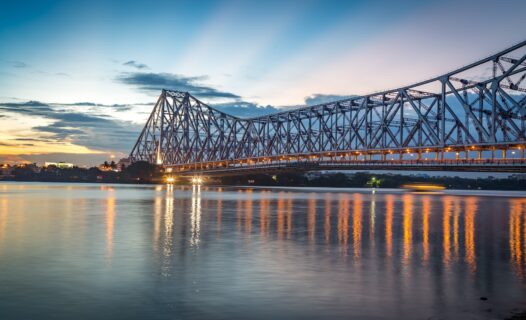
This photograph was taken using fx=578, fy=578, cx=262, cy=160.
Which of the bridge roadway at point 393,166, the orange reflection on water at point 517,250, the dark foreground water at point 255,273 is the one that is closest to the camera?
the dark foreground water at point 255,273

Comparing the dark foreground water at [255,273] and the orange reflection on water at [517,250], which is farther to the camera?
A: the orange reflection on water at [517,250]

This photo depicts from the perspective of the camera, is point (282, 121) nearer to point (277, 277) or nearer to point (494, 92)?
point (494, 92)

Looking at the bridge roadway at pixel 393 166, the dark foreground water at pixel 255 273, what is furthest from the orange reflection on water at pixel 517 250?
the bridge roadway at pixel 393 166

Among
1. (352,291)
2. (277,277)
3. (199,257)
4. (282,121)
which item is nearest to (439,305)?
(352,291)

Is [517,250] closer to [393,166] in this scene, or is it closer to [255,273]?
[255,273]

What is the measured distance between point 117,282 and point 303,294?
395cm

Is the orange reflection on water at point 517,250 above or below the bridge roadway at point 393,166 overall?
below

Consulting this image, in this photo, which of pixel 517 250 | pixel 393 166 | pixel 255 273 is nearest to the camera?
pixel 255 273

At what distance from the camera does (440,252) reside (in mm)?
18094

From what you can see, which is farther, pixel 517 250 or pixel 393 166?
pixel 393 166

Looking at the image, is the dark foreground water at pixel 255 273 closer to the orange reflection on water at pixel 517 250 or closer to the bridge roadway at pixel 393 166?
the orange reflection on water at pixel 517 250

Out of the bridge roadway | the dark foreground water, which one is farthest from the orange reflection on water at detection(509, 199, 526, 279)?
the bridge roadway

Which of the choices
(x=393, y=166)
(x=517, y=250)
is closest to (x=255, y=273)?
(x=517, y=250)

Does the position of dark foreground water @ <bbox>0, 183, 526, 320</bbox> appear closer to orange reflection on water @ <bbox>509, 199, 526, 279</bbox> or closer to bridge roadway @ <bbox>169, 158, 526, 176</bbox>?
orange reflection on water @ <bbox>509, 199, 526, 279</bbox>
